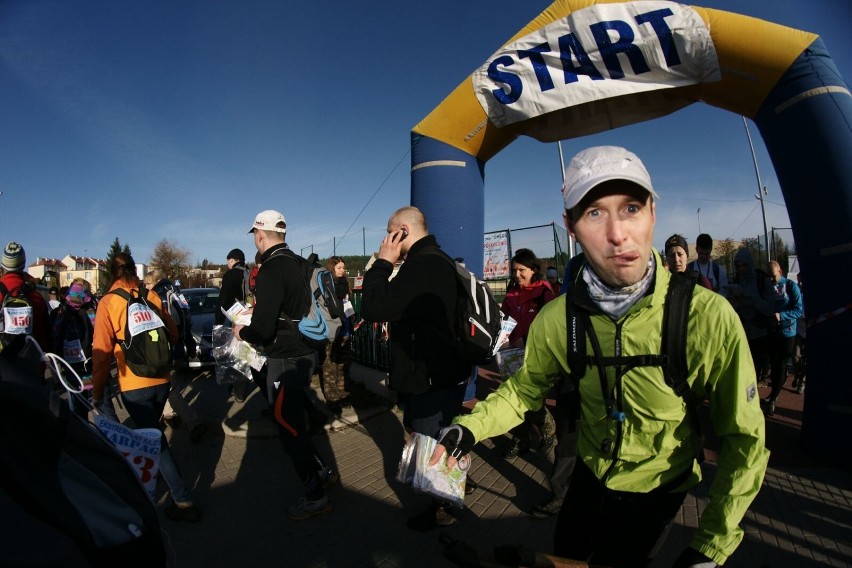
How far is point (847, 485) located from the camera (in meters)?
3.47

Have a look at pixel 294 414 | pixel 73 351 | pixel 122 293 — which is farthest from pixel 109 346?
pixel 73 351

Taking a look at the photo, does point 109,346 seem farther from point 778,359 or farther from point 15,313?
point 778,359

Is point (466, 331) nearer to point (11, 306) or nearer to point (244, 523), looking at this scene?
point (244, 523)

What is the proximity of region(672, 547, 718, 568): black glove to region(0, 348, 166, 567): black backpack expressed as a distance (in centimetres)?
151

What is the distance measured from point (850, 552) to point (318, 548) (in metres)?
3.46

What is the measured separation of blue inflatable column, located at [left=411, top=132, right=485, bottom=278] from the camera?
541cm

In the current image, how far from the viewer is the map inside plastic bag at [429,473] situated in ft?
4.90

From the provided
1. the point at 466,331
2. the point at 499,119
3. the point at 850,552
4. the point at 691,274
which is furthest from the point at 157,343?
the point at 850,552

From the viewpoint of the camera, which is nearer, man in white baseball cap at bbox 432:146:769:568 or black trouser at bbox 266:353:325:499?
man in white baseball cap at bbox 432:146:769:568

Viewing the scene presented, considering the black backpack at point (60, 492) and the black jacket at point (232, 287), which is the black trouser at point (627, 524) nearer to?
the black backpack at point (60, 492)

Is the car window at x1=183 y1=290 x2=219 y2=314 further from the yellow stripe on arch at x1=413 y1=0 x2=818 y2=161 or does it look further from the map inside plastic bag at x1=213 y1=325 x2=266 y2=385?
the yellow stripe on arch at x1=413 y1=0 x2=818 y2=161

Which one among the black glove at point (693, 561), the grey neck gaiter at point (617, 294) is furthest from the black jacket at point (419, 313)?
the black glove at point (693, 561)

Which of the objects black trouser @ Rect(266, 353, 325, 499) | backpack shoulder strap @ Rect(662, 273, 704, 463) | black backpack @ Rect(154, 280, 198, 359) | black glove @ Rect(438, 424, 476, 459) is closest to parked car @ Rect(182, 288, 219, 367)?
black backpack @ Rect(154, 280, 198, 359)

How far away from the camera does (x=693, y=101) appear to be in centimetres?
457
